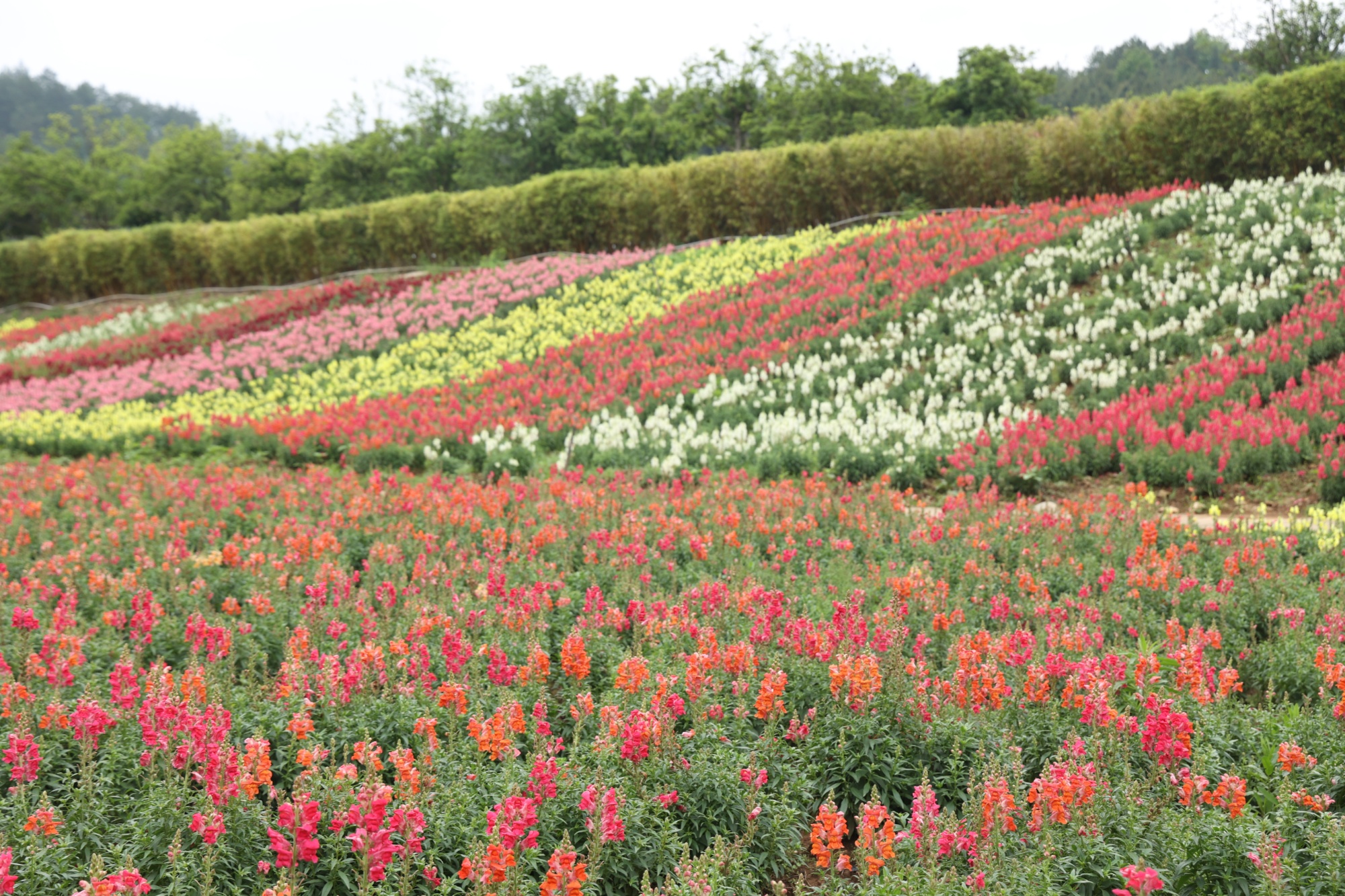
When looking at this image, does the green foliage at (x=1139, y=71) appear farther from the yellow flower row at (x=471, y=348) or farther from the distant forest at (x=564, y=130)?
the yellow flower row at (x=471, y=348)

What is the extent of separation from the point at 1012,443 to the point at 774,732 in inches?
234

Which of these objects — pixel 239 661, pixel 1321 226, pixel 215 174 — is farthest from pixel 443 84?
pixel 239 661

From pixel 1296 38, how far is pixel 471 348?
31689 mm

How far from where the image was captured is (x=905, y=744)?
12.5 feet

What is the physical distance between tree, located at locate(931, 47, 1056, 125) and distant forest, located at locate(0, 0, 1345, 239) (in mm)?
64

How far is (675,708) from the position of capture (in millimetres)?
3729

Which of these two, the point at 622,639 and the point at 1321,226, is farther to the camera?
the point at 1321,226

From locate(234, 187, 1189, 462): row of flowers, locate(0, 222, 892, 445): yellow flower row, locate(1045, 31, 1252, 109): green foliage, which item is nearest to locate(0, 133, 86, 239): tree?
locate(0, 222, 892, 445): yellow flower row

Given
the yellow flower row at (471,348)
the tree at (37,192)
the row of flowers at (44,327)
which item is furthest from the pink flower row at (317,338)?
the tree at (37,192)

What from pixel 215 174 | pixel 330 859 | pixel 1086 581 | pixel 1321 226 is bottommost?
pixel 1086 581

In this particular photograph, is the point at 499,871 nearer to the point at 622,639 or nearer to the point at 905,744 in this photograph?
the point at 905,744

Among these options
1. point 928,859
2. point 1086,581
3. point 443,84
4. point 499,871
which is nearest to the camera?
point 499,871

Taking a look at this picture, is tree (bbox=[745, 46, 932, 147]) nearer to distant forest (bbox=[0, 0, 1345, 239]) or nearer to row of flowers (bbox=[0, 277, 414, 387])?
distant forest (bbox=[0, 0, 1345, 239])

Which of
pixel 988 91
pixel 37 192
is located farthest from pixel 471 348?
pixel 37 192
